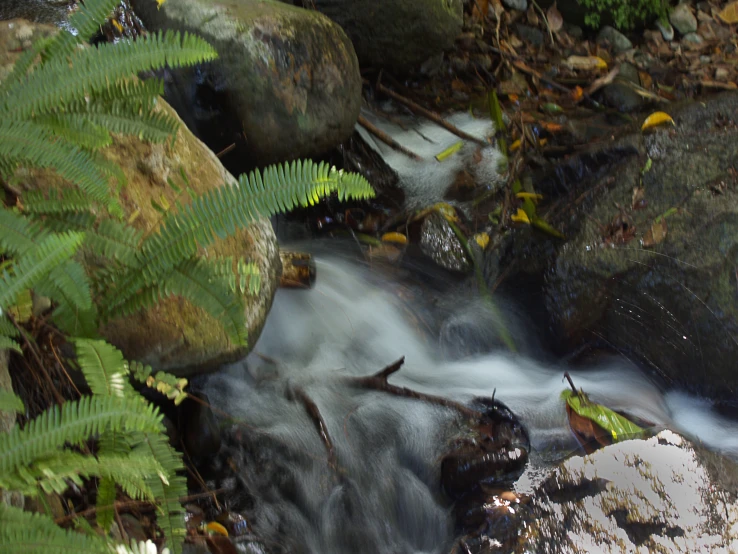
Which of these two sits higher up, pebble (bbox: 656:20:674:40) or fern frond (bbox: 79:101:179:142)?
fern frond (bbox: 79:101:179:142)

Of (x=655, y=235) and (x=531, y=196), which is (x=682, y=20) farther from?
(x=655, y=235)

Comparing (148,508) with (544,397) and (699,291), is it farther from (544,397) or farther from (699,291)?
(699,291)

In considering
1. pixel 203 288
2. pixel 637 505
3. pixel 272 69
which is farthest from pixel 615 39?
pixel 203 288

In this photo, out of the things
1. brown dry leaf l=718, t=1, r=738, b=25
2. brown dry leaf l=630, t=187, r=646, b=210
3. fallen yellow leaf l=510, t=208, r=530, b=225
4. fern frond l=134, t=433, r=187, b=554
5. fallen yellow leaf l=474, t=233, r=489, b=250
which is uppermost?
fern frond l=134, t=433, r=187, b=554

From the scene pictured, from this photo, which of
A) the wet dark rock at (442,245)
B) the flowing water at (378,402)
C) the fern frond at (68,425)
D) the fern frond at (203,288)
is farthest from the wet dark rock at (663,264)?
the fern frond at (68,425)

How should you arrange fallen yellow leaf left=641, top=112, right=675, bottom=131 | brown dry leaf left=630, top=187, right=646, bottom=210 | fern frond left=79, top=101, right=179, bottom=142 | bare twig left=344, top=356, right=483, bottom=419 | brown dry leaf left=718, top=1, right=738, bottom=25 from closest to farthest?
fern frond left=79, top=101, right=179, bottom=142 → bare twig left=344, top=356, right=483, bottom=419 → brown dry leaf left=630, top=187, right=646, bottom=210 → fallen yellow leaf left=641, top=112, right=675, bottom=131 → brown dry leaf left=718, top=1, right=738, bottom=25

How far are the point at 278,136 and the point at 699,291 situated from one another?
8.38ft

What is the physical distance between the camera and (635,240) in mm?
3834

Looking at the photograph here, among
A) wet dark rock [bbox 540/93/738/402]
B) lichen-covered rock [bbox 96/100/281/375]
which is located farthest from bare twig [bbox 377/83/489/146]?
lichen-covered rock [bbox 96/100/281/375]

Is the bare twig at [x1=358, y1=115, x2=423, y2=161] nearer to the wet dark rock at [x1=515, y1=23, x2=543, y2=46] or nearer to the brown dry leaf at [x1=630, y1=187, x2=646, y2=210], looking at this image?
the brown dry leaf at [x1=630, y1=187, x2=646, y2=210]

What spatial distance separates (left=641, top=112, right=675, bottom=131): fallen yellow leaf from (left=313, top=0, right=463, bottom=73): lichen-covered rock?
1.66 metres

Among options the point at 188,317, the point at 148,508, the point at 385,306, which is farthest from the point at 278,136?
the point at 148,508

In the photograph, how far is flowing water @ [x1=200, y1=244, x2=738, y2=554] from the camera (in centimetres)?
288

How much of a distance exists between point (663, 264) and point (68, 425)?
126 inches
